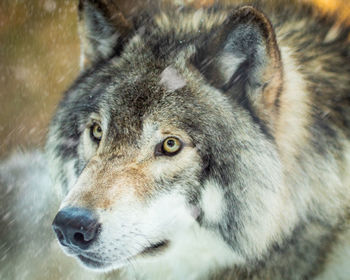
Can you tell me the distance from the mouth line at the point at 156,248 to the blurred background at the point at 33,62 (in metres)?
2.82

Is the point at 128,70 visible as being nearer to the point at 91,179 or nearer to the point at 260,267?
the point at 91,179

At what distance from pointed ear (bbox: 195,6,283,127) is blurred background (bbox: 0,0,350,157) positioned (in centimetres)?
287

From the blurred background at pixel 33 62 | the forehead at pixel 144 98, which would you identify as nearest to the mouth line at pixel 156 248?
the forehead at pixel 144 98

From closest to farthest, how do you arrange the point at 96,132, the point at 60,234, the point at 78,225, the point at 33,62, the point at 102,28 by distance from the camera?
the point at 78,225 → the point at 60,234 → the point at 96,132 → the point at 102,28 → the point at 33,62

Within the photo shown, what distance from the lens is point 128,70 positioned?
235cm

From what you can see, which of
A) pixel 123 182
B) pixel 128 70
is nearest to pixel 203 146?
pixel 123 182

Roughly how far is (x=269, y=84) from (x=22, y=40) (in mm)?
3563

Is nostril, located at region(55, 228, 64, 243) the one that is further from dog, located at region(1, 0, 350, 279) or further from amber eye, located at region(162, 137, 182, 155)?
amber eye, located at region(162, 137, 182, 155)

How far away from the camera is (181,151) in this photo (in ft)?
6.86

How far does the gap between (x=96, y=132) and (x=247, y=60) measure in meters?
0.80

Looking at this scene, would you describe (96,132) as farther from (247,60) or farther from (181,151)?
(247,60)

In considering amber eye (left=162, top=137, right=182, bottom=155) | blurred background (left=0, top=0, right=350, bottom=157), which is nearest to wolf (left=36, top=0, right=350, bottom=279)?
amber eye (left=162, top=137, right=182, bottom=155)

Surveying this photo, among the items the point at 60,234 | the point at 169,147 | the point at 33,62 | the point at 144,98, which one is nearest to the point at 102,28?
the point at 144,98

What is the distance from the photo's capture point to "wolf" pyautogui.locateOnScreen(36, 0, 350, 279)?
6.68 feet
